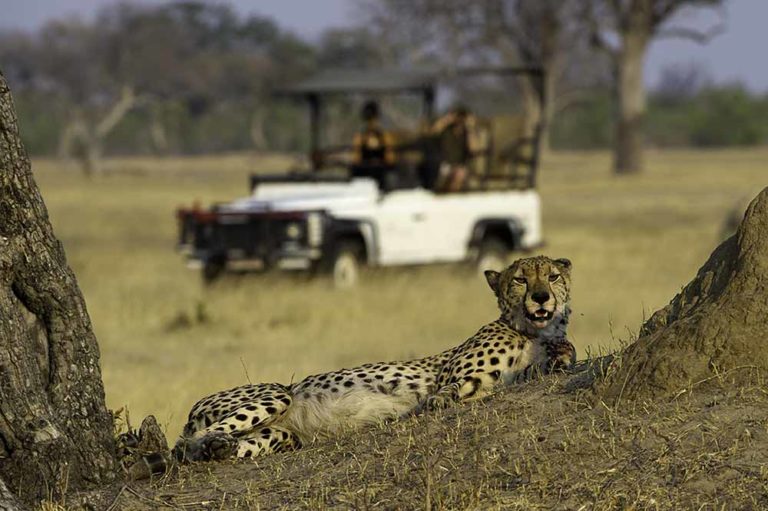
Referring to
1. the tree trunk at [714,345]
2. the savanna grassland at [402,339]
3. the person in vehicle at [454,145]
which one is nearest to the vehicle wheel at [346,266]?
the savanna grassland at [402,339]

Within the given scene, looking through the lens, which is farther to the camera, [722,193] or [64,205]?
[722,193]

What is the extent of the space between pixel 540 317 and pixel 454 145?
391 inches

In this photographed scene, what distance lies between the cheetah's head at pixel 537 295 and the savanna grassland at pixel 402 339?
29cm

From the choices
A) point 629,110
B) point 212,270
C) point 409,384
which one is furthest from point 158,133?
point 409,384

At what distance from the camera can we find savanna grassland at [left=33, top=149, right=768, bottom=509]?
15.6 ft

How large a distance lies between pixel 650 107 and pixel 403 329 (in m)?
68.6

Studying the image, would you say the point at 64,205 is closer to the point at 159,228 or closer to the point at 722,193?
the point at 159,228

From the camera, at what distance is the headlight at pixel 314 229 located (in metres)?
14.2

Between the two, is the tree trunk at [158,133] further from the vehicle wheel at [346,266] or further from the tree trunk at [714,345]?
the tree trunk at [714,345]

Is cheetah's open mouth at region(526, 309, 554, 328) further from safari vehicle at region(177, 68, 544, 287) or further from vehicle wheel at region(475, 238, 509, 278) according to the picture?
vehicle wheel at region(475, 238, 509, 278)

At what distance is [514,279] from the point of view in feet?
20.5

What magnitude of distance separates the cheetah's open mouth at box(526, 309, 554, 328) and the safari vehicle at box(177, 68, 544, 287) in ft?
26.9

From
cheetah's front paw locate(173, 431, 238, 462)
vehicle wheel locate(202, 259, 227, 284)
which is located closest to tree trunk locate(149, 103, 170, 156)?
vehicle wheel locate(202, 259, 227, 284)

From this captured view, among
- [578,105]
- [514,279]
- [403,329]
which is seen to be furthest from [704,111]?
[514,279]
